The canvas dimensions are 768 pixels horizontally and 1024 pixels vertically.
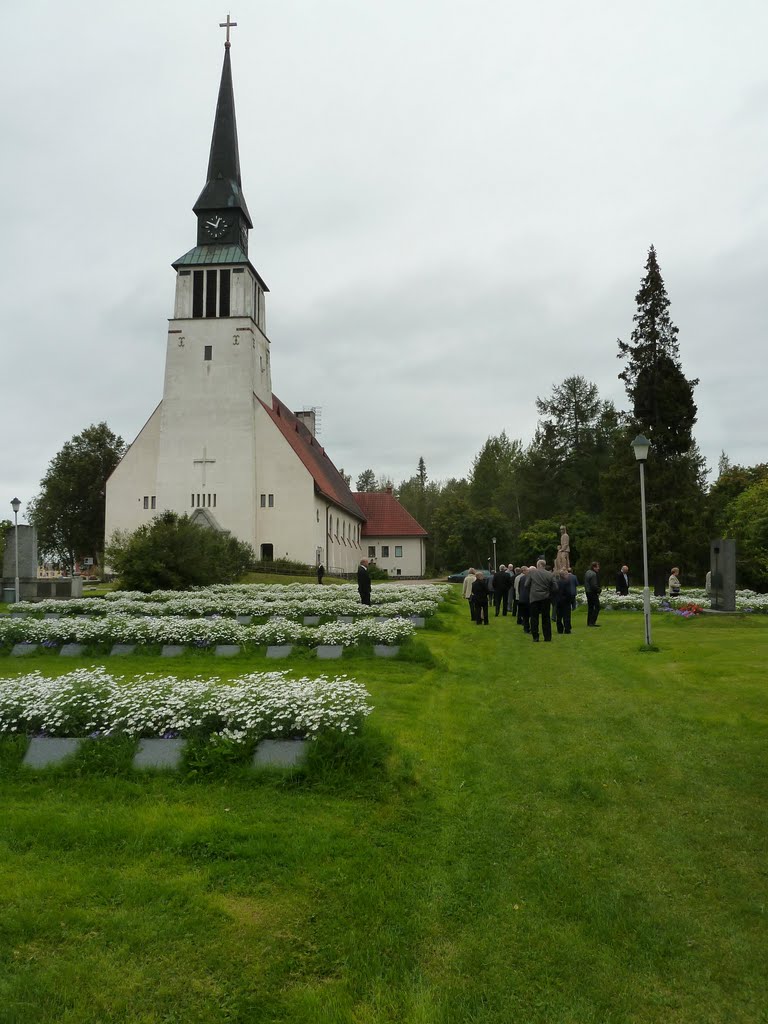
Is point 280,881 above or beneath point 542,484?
beneath

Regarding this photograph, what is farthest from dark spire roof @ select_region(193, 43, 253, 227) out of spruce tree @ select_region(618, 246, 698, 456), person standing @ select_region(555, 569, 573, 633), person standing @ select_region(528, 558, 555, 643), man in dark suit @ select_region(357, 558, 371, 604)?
person standing @ select_region(528, 558, 555, 643)

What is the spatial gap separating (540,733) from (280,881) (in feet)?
14.3

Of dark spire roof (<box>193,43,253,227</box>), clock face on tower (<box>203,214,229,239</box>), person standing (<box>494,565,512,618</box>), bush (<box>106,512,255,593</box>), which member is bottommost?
person standing (<box>494,565,512,618</box>)

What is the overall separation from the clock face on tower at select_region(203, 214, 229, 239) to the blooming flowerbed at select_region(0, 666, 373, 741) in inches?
2020

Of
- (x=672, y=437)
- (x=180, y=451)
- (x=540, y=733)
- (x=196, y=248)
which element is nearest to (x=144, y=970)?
(x=540, y=733)

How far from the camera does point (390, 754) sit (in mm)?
7062

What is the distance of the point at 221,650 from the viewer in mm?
13938

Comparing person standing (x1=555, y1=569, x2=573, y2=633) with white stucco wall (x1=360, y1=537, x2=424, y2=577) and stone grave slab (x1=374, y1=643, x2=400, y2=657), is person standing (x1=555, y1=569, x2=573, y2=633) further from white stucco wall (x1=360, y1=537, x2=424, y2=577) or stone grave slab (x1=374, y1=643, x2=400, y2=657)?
white stucco wall (x1=360, y1=537, x2=424, y2=577)

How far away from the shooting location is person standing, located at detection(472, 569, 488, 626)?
71.6 feet

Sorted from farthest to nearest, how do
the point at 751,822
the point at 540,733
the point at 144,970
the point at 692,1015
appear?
the point at 540,733
the point at 751,822
the point at 144,970
the point at 692,1015

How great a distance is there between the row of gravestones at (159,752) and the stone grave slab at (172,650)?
7.00m

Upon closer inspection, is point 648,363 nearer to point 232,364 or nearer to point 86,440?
point 232,364

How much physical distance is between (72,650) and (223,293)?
43.4 meters

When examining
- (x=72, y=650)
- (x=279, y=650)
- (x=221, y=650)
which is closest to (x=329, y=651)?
(x=279, y=650)
